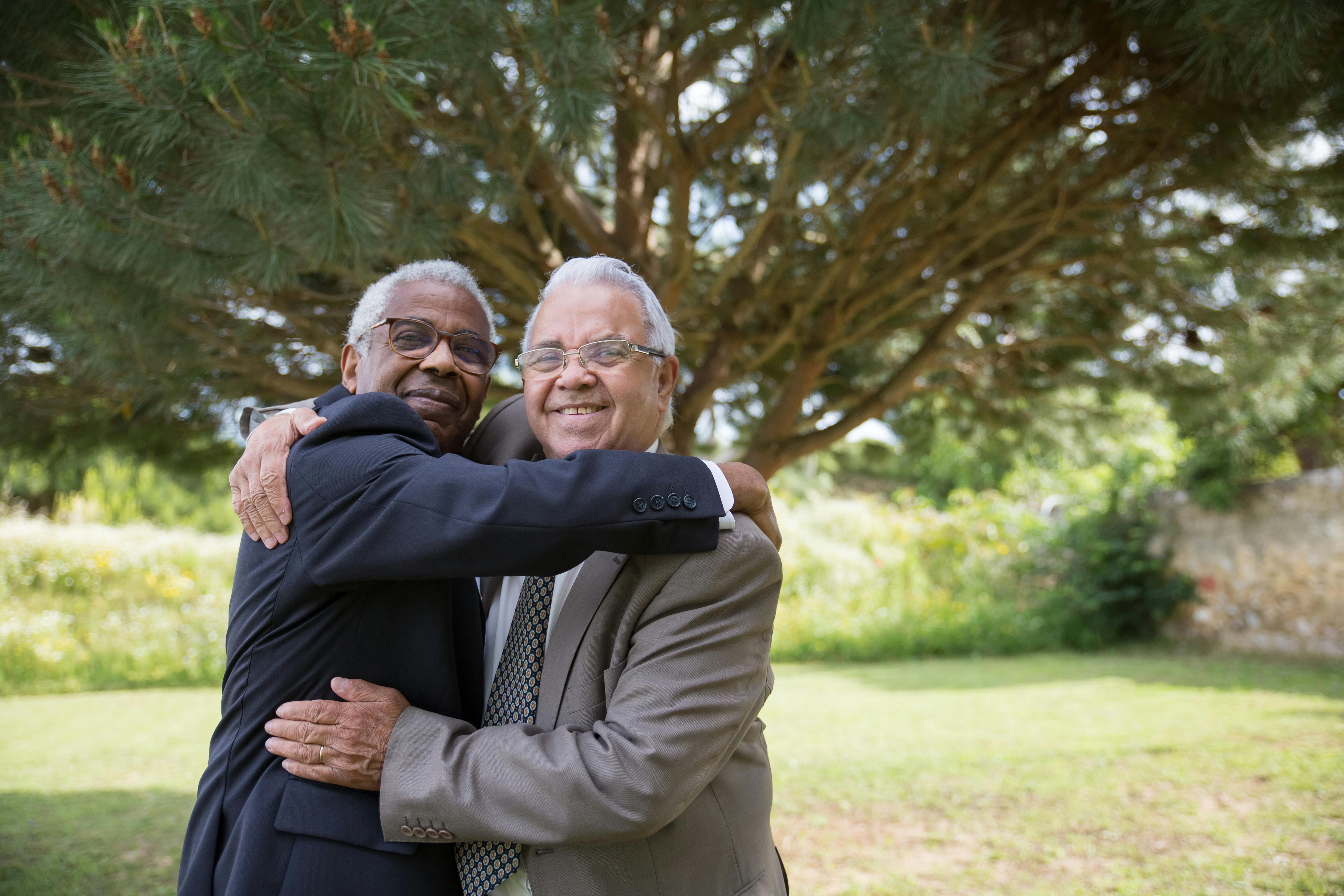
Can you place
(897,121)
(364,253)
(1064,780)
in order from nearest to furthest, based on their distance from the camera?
1. (364,253)
2. (897,121)
3. (1064,780)

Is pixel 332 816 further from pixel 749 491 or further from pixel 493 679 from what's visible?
pixel 749 491

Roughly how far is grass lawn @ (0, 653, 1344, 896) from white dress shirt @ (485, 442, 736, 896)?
2.97m

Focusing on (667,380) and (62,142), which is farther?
(62,142)

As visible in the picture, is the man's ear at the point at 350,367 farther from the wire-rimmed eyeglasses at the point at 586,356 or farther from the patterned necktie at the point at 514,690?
the patterned necktie at the point at 514,690

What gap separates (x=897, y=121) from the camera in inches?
129

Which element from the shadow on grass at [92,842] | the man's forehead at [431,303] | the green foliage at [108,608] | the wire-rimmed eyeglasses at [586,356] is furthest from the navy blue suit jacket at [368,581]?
the green foliage at [108,608]

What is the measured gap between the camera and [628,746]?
1.43 metres

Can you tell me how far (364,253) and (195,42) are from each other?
67 cm

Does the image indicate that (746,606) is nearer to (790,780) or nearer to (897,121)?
(897,121)

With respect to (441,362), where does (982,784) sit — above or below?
below

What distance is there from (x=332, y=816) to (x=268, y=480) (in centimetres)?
59

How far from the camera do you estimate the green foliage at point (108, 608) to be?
31.5 ft

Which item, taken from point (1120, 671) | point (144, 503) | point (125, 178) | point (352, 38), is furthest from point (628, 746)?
point (144, 503)

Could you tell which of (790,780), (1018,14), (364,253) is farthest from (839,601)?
(364,253)
